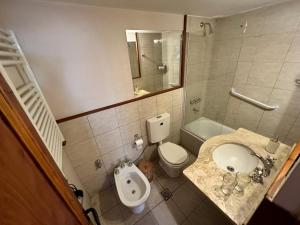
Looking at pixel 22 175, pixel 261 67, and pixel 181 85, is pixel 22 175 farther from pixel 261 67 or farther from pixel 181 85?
pixel 261 67

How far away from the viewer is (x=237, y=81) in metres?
2.04

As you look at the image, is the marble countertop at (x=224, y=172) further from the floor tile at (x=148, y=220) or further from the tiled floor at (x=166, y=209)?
the floor tile at (x=148, y=220)

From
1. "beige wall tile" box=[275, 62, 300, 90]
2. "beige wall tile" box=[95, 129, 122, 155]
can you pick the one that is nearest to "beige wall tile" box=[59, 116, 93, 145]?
"beige wall tile" box=[95, 129, 122, 155]

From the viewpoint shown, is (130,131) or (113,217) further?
(130,131)

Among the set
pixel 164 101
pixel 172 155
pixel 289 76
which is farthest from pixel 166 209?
pixel 289 76

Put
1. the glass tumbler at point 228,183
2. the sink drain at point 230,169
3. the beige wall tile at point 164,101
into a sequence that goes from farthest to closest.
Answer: the beige wall tile at point 164,101, the sink drain at point 230,169, the glass tumbler at point 228,183

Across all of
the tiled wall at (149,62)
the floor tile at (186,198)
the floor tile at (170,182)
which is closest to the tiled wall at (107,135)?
the tiled wall at (149,62)

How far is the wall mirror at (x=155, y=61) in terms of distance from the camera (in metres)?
1.73

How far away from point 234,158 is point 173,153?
823 mm

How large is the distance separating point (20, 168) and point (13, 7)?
1.11m

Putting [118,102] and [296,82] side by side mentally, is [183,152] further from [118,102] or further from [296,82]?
[296,82]

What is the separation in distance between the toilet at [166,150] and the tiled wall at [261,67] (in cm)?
89

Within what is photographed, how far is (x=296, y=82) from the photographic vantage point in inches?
59.9

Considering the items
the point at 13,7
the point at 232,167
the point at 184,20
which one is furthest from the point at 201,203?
the point at 13,7
